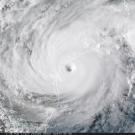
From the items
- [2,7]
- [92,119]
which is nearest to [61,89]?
[92,119]

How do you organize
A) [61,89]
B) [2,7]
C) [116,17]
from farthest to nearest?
[2,7] → [116,17] → [61,89]

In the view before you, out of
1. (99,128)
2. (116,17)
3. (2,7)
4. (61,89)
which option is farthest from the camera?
(2,7)

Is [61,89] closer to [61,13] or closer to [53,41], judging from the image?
[53,41]

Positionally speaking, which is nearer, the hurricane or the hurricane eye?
the hurricane

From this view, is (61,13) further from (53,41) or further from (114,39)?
(114,39)

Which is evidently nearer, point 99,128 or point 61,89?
point 99,128

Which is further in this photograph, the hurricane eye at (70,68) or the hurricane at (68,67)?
the hurricane eye at (70,68)

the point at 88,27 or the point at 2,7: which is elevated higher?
the point at 2,7

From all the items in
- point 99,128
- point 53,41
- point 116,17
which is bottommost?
point 99,128
